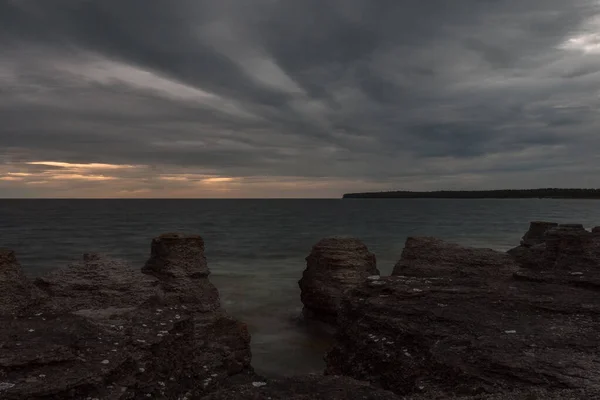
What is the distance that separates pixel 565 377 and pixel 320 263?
15.7 meters

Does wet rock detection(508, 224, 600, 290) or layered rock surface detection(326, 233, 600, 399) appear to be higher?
wet rock detection(508, 224, 600, 290)

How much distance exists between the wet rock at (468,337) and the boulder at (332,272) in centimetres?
1002

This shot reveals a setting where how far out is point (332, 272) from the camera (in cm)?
2153

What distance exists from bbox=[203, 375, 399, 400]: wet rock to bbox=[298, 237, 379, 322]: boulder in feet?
47.3

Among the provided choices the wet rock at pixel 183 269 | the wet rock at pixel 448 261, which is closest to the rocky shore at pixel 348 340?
the wet rock at pixel 183 269

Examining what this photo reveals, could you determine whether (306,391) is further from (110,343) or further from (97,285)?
(97,285)

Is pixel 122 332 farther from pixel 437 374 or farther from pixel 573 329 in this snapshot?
pixel 573 329

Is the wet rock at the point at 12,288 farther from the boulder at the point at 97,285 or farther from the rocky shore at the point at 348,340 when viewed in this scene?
the boulder at the point at 97,285

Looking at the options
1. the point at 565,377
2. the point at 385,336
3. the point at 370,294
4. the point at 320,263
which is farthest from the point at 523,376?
the point at 320,263

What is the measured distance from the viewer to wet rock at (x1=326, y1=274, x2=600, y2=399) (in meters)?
6.80

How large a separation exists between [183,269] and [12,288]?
5660 millimetres

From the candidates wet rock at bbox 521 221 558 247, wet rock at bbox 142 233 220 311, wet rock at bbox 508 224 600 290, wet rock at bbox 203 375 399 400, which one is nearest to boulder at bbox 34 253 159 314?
wet rock at bbox 142 233 220 311

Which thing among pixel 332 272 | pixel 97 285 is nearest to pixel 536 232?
pixel 332 272

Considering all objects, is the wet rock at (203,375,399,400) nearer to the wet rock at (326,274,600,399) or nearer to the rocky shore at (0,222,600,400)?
the rocky shore at (0,222,600,400)
